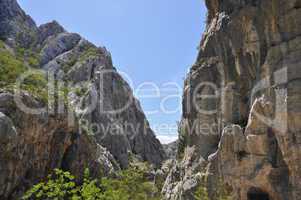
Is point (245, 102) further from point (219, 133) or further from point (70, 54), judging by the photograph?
point (70, 54)

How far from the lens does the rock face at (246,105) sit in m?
24.0

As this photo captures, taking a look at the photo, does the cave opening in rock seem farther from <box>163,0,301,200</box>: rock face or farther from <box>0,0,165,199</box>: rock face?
<box>0,0,165,199</box>: rock face

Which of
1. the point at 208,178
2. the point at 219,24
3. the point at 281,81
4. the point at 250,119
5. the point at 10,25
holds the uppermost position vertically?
the point at 10,25

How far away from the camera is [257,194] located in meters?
26.7

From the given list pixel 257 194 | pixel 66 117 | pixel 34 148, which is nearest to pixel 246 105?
pixel 257 194

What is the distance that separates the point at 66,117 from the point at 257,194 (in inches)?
783

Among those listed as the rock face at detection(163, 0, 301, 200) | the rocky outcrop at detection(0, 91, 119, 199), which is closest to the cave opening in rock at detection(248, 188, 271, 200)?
the rock face at detection(163, 0, 301, 200)

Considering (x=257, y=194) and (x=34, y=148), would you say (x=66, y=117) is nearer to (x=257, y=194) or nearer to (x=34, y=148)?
(x=34, y=148)

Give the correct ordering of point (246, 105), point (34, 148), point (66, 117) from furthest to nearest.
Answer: point (66, 117) < point (34, 148) < point (246, 105)

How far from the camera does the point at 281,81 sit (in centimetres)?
2459

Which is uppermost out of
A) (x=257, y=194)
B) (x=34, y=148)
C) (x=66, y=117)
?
(x=66, y=117)

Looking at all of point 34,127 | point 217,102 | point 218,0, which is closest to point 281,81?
point 217,102

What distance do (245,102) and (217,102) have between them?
2.62m

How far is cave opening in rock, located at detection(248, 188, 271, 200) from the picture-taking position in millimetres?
26094
